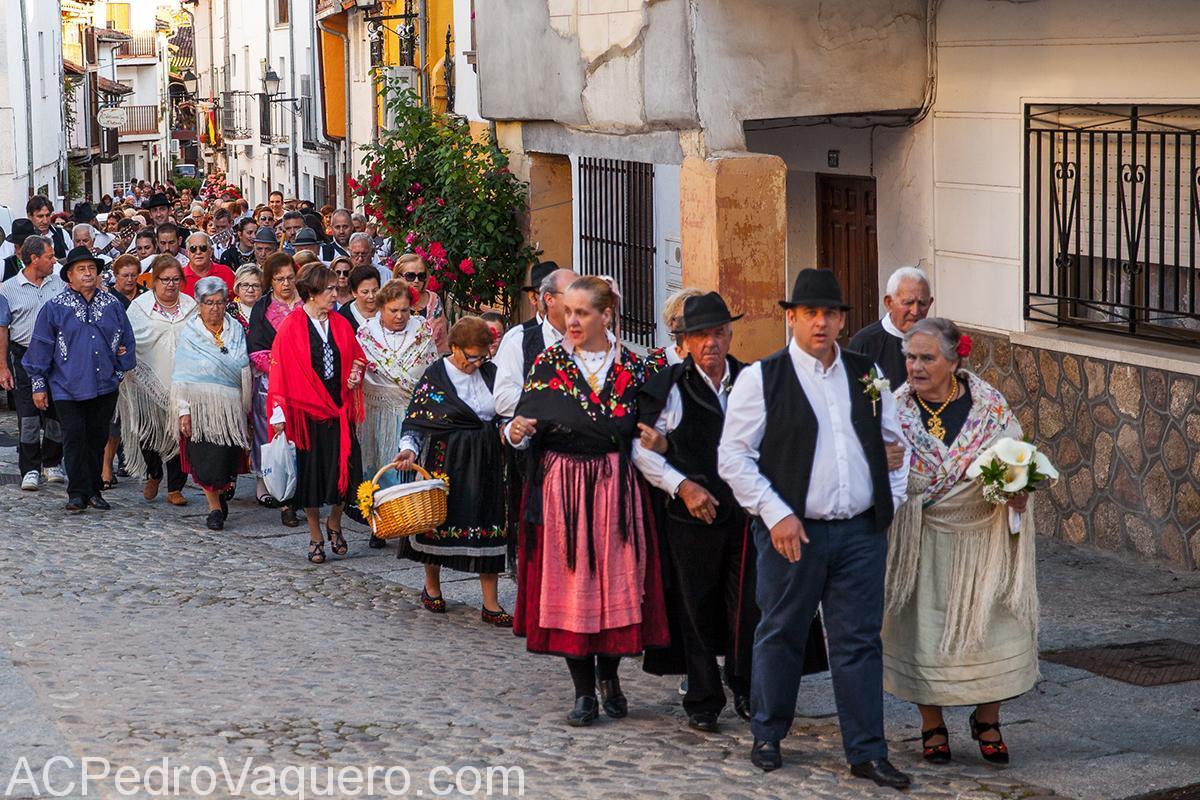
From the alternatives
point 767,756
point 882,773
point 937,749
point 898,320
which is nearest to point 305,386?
point 898,320

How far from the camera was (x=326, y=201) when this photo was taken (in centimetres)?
3484

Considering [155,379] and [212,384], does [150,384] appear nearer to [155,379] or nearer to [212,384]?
[155,379]

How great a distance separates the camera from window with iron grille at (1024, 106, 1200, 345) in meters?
9.30

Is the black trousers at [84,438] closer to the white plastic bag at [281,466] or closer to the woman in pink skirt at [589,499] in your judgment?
the white plastic bag at [281,466]

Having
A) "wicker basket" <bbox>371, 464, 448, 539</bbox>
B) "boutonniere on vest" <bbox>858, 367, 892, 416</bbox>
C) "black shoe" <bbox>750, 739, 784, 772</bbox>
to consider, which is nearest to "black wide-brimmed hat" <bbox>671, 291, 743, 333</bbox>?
"boutonniere on vest" <bbox>858, 367, 892, 416</bbox>

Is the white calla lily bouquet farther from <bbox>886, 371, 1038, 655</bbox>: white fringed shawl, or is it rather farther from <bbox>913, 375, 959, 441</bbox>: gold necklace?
<bbox>913, 375, 959, 441</bbox>: gold necklace

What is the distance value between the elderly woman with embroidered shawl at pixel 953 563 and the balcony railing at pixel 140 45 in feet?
242

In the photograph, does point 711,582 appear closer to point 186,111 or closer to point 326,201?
point 326,201

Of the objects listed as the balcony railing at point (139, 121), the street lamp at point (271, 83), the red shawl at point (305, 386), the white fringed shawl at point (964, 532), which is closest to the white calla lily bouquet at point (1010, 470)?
the white fringed shawl at point (964, 532)

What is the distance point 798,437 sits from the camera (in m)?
5.91

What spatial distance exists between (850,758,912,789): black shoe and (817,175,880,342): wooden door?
6226 mm

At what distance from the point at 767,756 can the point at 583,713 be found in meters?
0.89

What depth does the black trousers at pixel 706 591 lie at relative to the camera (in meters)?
6.61

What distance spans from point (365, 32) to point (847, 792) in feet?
77.7
